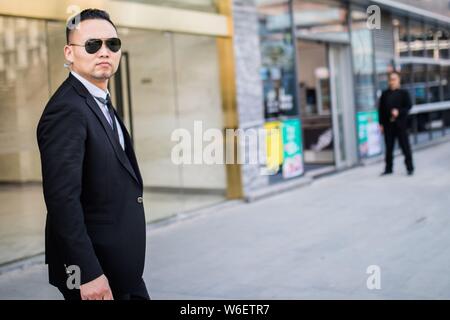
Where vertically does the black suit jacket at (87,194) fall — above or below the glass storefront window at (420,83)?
below

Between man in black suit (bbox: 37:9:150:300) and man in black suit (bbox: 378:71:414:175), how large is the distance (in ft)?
30.3

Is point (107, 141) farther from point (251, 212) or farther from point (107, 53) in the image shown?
point (251, 212)

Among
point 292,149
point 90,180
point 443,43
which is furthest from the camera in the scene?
point 443,43

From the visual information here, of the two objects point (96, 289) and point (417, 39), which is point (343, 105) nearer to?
point (417, 39)

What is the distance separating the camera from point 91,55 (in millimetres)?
2635

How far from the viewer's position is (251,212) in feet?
28.7

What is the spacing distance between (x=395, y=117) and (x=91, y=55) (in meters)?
9.43

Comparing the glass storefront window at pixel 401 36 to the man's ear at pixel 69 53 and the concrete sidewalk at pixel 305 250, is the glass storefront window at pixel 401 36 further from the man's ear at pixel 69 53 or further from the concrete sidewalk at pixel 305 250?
the man's ear at pixel 69 53

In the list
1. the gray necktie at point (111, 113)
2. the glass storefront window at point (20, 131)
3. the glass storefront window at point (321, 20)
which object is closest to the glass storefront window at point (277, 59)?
the glass storefront window at point (321, 20)

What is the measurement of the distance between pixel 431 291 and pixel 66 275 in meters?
3.10

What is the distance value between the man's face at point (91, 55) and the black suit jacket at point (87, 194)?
7cm

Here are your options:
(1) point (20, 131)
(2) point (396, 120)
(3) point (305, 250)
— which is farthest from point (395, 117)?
(1) point (20, 131)

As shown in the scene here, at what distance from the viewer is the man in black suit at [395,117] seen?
37.3 ft
